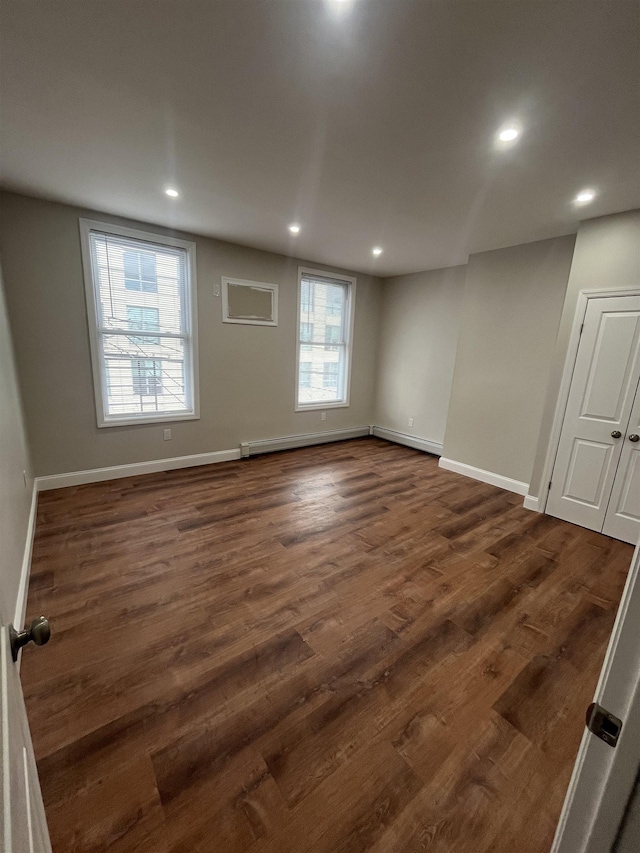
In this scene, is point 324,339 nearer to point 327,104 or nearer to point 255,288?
point 255,288

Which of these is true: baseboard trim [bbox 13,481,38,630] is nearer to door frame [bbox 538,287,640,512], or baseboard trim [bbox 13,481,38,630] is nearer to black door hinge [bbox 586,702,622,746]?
black door hinge [bbox 586,702,622,746]

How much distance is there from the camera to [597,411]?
285 cm

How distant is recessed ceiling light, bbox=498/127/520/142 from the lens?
174 centimetres

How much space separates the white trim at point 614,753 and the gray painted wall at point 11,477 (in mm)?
1762

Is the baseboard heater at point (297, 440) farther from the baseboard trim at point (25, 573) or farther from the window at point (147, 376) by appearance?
the baseboard trim at point (25, 573)

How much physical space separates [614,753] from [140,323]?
4.07 meters

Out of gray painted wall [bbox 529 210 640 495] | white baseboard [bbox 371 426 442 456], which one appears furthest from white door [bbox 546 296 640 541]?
white baseboard [bbox 371 426 442 456]

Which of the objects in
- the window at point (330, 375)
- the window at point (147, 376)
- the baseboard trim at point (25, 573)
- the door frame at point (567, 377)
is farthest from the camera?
the window at point (330, 375)

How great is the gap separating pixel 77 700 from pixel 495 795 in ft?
5.33

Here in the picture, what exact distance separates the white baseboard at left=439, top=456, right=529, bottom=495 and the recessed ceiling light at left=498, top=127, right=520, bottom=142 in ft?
9.90

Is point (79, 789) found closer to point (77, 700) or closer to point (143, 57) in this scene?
point (77, 700)

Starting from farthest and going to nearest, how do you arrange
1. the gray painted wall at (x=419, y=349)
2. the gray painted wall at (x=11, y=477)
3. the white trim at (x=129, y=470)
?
the gray painted wall at (x=419, y=349) < the white trim at (x=129, y=470) < the gray painted wall at (x=11, y=477)

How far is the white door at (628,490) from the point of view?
268 centimetres

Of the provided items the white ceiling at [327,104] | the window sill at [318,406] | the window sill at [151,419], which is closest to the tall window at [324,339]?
the window sill at [318,406]
